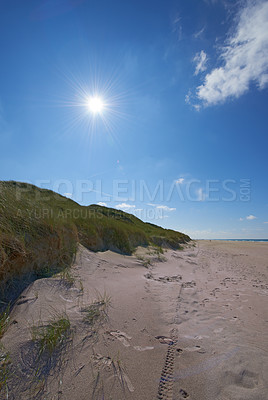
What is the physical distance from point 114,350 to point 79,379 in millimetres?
508

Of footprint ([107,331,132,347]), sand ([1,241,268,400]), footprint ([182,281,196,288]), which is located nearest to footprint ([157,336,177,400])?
sand ([1,241,268,400])

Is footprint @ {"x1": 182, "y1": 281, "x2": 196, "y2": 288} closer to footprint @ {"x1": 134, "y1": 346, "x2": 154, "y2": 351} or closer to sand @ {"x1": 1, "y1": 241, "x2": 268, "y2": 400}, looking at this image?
sand @ {"x1": 1, "y1": 241, "x2": 268, "y2": 400}

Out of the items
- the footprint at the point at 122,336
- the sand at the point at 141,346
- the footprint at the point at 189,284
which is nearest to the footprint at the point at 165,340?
the sand at the point at 141,346

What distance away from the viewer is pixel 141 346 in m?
2.25

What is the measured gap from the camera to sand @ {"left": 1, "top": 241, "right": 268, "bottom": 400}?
163 cm

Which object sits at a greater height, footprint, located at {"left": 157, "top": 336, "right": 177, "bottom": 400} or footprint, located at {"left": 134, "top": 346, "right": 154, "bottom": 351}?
footprint, located at {"left": 134, "top": 346, "right": 154, "bottom": 351}

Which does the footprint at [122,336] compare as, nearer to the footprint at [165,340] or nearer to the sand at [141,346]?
the sand at [141,346]

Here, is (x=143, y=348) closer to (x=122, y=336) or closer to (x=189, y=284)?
(x=122, y=336)

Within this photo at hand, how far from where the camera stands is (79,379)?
170 centimetres

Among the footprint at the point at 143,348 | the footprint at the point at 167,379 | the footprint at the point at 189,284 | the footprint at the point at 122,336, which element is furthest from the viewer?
the footprint at the point at 189,284

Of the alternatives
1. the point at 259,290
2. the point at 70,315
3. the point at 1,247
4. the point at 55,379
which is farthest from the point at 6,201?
the point at 259,290

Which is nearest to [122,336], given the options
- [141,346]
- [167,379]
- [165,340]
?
[141,346]

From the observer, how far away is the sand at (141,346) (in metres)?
1.63

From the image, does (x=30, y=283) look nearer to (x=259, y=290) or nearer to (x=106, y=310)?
(x=106, y=310)
